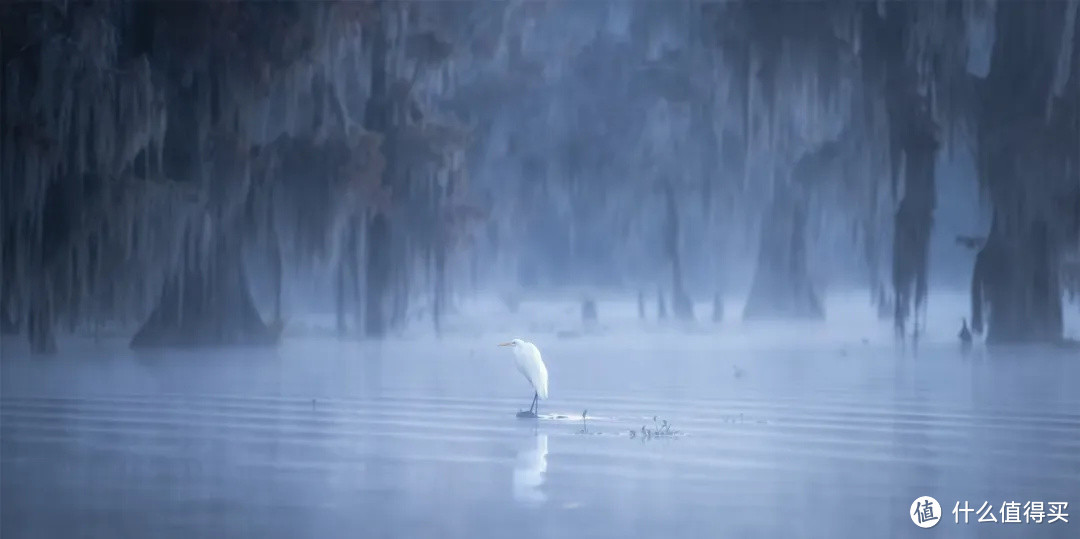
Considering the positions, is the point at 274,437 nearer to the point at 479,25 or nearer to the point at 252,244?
the point at 252,244

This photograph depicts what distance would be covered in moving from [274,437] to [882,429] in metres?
2.49

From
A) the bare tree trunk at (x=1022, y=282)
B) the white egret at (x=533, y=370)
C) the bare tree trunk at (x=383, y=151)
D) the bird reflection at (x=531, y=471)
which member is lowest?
the bird reflection at (x=531, y=471)

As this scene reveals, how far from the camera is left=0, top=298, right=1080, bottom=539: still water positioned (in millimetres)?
3893

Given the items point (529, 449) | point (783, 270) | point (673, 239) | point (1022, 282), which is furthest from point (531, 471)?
point (783, 270)

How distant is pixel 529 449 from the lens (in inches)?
201

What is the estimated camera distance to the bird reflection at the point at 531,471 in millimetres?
4141

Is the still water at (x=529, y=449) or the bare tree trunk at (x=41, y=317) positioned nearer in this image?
the still water at (x=529, y=449)

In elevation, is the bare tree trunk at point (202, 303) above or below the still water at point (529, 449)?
above

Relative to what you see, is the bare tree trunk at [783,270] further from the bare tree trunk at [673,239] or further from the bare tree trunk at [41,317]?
the bare tree trunk at [41,317]

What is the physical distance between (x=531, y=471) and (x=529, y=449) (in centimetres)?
53

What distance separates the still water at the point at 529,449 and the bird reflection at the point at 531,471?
0.06 ft

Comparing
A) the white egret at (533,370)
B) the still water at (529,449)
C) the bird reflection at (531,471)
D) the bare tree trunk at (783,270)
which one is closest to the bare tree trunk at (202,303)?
the still water at (529,449)

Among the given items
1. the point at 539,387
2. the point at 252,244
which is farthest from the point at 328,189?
the point at 539,387

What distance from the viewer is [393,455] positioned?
4.97 meters
